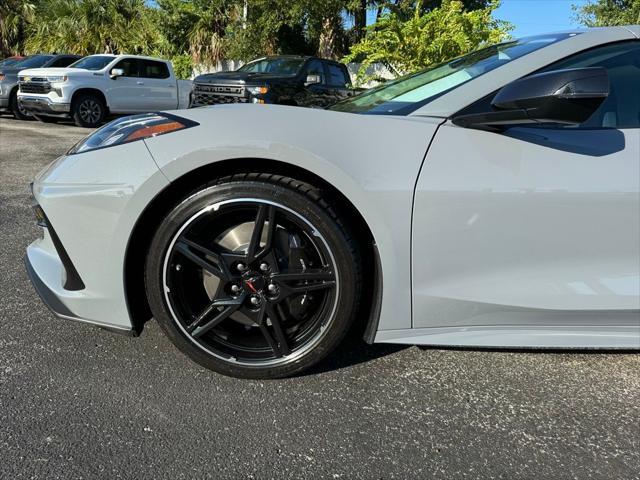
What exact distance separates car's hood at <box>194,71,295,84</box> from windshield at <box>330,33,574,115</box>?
698 centimetres

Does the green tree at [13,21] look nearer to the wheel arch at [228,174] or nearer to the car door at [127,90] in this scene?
the car door at [127,90]

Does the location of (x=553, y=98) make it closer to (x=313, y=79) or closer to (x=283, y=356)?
(x=283, y=356)

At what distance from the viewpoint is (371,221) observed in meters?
1.79

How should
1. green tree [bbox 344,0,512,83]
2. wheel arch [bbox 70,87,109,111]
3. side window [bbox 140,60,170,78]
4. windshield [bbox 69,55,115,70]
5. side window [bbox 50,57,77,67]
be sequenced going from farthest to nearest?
side window [bbox 140,60,170,78] < side window [bbox 50,57,77,67] < windshield [bbox 69,55,115,70] < wheel arch [bbox 70,87,109,111] < green tree [bbox 344,0,512,83]

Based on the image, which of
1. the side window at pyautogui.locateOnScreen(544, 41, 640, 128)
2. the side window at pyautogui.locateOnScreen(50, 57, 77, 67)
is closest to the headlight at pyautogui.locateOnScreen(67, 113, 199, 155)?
the side window at pyautogui.locateOnScreen(544, 41, 640, 128)

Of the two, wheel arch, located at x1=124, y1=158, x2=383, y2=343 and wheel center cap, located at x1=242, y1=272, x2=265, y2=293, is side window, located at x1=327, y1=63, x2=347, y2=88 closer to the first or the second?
wheel arch, located at x1=124, y1=158, x2=383, y2=343

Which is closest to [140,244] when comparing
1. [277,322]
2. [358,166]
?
[277,322]

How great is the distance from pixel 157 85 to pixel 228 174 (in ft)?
37.7

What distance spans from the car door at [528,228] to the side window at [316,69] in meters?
8.44

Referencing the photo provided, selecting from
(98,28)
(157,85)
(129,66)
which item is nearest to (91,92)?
(129,66)

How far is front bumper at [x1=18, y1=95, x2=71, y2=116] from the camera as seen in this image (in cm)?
1025

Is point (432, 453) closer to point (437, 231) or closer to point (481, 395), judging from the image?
point (481, 395)

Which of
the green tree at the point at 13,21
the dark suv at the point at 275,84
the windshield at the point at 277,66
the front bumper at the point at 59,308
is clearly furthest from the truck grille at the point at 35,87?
the green tree at the point at 13,21

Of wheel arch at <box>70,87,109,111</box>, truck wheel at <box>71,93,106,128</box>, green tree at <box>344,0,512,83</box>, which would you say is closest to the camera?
green tree at <box>344,0,512,83</box>
